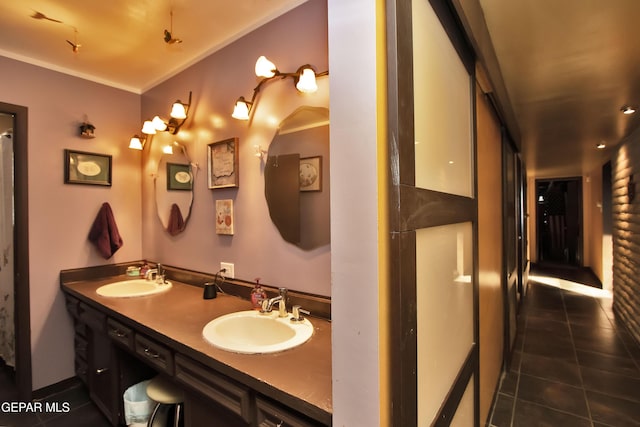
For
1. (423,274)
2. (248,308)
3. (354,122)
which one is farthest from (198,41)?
(423,274)

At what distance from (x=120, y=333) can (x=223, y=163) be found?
1134 mm

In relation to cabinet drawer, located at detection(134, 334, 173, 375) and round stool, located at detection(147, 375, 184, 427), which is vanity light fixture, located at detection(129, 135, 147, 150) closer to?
cabinet drawer, located at detection(134, 334, 173, 375)

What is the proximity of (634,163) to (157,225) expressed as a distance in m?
4.60

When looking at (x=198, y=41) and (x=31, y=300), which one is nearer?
(x=198, y=41)

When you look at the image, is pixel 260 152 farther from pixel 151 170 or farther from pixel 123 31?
pixel 151 170

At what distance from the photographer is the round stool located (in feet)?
4.99

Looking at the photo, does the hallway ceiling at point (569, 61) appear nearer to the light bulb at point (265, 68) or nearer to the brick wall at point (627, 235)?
the brick wall at point (627, 235)

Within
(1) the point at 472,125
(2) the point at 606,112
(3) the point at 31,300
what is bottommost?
(3) the point at 31,300

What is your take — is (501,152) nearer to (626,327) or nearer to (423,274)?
(423,274)

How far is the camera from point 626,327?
3385mm

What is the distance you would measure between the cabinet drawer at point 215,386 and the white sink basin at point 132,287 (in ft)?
3.22

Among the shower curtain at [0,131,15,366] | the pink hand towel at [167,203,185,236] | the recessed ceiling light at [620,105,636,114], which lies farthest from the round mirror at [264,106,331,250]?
the recessed ceiling light at [620,105,636,114]

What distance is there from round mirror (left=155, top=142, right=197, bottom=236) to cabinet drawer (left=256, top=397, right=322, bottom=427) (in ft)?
5.51

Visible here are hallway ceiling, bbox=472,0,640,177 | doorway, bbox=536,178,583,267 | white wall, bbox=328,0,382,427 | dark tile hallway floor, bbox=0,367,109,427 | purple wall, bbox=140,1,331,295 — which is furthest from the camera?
doorway, bbox=536,178,583,267
